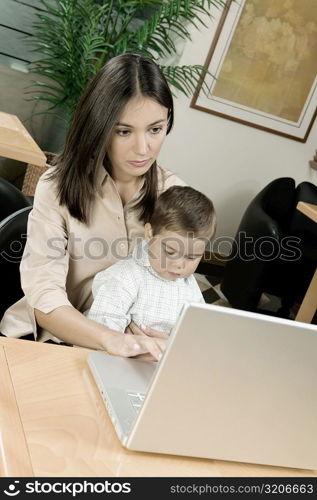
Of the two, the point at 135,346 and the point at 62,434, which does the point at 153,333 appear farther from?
the point at 62,434

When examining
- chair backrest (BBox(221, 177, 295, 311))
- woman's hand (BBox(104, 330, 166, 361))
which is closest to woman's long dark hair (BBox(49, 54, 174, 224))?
woman's hand (BBox(104, 330, 166, 361))

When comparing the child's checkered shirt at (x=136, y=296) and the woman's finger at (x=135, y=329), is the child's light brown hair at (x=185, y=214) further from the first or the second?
the woman's finger at (x=135, y=329)

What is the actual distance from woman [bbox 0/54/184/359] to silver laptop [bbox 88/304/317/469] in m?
0.54

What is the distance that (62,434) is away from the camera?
895mm

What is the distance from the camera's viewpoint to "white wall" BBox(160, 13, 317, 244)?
15.1ft

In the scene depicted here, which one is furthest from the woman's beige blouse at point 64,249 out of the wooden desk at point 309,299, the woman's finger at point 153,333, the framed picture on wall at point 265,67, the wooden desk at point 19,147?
the framed picture on wall at point 265,67

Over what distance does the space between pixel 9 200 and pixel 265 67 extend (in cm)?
340

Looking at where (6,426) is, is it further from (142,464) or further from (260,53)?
(260,53)

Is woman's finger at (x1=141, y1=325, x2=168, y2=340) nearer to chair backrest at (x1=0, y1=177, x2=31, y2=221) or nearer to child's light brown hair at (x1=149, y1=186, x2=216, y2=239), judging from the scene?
child's light brown hair at (x1=149, y1=186, x2=216, y2=239)

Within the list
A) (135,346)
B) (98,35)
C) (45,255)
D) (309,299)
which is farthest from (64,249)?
(98,35)

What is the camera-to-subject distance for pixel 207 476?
91cm

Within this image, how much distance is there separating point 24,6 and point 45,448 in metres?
4.22
